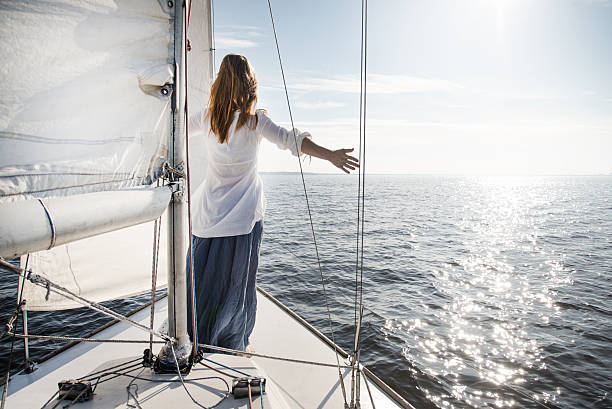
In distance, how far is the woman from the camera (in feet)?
5.30

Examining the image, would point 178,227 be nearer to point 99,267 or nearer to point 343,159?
point 343,159

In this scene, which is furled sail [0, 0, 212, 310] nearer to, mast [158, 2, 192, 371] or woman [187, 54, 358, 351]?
mast [158, 2, 192, 371]

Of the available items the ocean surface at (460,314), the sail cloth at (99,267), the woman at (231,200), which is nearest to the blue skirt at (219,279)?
the woman at (231,200)

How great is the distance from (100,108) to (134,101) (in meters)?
0.14

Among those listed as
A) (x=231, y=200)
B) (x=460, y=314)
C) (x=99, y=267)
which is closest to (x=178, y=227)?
(x=231, y=200)

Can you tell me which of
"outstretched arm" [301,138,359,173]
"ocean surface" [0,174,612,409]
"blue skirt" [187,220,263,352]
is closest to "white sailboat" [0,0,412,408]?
"blue skirt" [187,220,263,352]

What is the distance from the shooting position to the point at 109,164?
1.06 meters

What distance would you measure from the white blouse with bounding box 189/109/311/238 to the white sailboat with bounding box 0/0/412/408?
334mm


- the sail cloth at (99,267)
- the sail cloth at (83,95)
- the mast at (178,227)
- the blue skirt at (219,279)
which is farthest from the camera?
the sail cloth at (99,267)

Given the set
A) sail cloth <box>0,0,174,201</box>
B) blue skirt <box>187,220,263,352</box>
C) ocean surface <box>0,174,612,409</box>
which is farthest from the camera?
ocean surface <box>0,174,612,409</box>

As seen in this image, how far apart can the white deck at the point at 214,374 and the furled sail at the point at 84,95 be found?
0.69 meters

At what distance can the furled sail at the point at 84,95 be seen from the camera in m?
0.76

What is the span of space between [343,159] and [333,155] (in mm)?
52

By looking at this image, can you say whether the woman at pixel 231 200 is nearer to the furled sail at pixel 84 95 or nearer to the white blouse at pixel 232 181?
the white blouse at pixel 232 181
